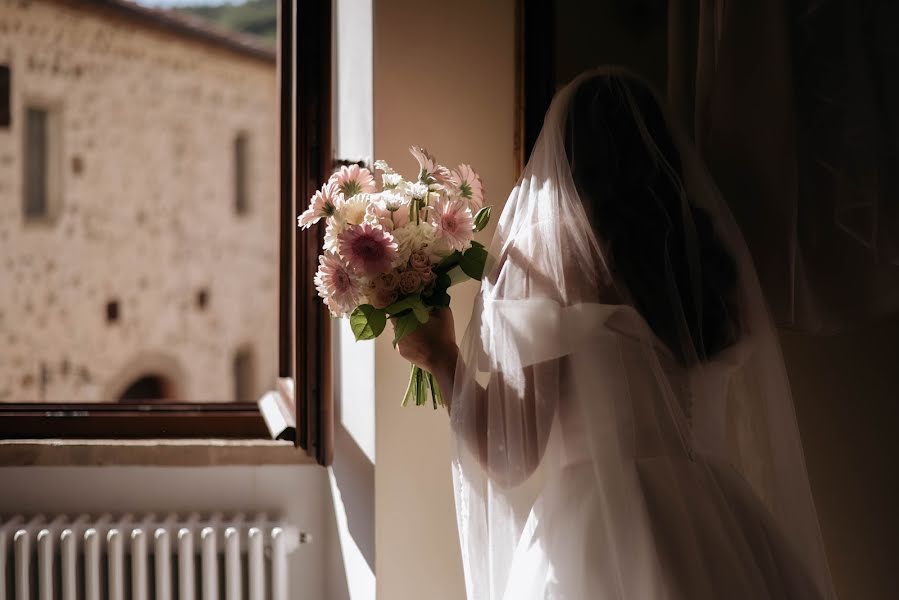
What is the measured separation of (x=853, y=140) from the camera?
143 cm

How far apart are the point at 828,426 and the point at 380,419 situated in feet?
2.81

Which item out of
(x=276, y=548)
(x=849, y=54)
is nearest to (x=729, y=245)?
(x=849, y=54)

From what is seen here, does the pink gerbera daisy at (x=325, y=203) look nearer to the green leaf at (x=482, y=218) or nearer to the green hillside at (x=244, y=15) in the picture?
the green leaf at (x=482, y=218)

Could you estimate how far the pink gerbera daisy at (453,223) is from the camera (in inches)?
55.8

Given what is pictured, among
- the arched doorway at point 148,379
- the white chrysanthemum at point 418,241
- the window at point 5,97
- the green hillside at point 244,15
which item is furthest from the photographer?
the green hillside at point 244,15

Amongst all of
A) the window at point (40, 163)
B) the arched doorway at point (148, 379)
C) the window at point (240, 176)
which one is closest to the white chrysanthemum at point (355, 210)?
the window at point (40, 163)

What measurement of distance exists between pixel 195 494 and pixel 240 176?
49.0 ft

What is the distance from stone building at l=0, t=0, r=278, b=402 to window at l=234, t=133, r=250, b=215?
0.12 feet

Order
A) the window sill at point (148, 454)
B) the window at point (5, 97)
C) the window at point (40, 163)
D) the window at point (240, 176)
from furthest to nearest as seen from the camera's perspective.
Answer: the window at point (240, 176)
the window at point (40, 163)
the window at point (5, 97)
the window sill at point (148, 454)

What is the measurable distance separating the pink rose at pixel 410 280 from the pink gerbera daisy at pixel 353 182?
164mm

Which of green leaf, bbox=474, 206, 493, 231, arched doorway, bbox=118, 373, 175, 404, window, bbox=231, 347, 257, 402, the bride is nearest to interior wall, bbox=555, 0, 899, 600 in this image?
the bride

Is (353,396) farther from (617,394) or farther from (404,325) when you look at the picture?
(617,394)

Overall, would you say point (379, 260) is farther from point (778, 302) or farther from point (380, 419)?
point (778, 302)

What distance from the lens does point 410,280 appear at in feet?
4.61
